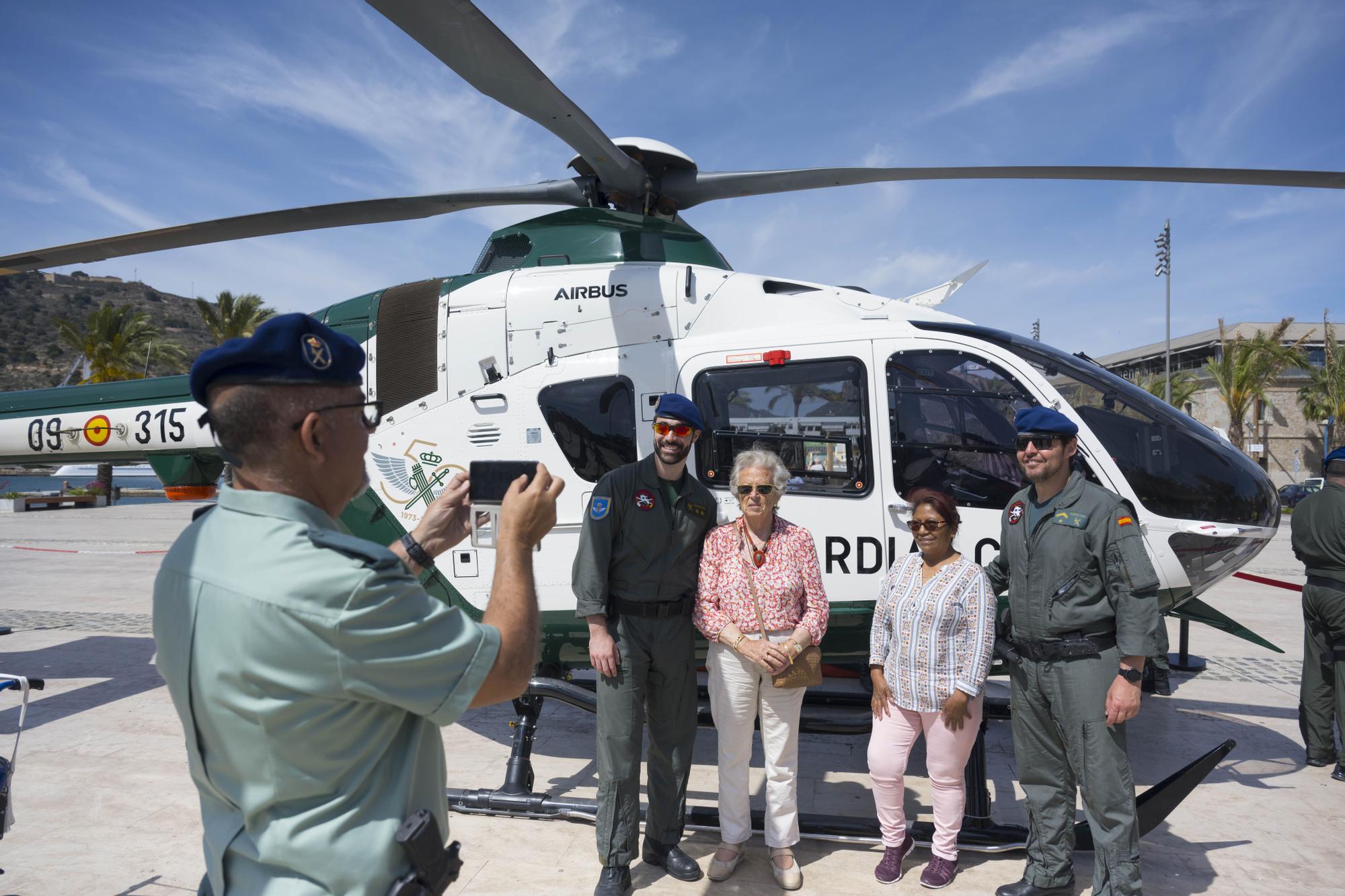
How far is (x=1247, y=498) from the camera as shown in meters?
3.96

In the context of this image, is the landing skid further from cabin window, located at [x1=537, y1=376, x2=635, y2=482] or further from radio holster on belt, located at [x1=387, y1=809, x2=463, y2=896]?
radio holster on belt, located at [x1=387, y1=809, x2=463, y2=896]

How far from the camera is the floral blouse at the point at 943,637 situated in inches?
127

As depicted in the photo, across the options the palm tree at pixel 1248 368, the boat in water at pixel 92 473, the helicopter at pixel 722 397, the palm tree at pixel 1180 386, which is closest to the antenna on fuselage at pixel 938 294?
the helicopter at pixel 722 397

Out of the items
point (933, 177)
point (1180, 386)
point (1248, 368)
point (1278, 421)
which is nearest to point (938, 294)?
point (933, 177)

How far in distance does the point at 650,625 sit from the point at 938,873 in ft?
5.32

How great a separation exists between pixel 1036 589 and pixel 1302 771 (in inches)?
116

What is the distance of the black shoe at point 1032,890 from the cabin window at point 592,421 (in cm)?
262

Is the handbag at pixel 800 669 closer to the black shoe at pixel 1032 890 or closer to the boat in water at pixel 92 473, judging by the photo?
the black shoe at pixel 1032 890

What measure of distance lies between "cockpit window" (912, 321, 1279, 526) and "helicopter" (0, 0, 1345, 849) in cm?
1

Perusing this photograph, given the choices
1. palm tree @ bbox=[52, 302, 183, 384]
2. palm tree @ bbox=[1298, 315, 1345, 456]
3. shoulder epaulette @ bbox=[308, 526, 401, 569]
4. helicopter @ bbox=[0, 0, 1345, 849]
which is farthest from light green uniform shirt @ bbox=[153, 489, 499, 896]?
palm tree @ bbox=[1298, 315, 1345, 456]

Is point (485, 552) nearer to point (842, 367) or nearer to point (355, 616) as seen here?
point (842, 367)

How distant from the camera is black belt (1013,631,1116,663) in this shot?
9.98 ft

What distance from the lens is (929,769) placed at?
3.30m

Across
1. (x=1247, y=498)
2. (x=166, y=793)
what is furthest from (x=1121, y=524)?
(x=166, y=793)
